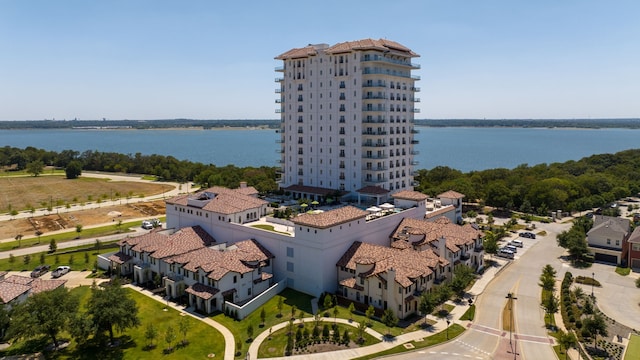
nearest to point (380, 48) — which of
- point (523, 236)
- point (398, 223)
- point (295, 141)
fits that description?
point (295, 141)

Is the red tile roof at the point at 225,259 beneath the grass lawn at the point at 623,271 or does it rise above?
above

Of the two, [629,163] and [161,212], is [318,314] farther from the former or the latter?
[629,163]

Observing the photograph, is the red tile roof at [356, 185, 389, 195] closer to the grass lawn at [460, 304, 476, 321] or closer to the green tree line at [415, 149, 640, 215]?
the green tree line at [415, 149, 640, 215]

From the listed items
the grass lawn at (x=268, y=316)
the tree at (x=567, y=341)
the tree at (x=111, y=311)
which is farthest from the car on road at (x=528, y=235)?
the tree at (x=111, y=311)

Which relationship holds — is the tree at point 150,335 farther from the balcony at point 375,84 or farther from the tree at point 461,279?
the balcony at point 375,84

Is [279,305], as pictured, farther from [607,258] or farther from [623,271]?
[607,258]
